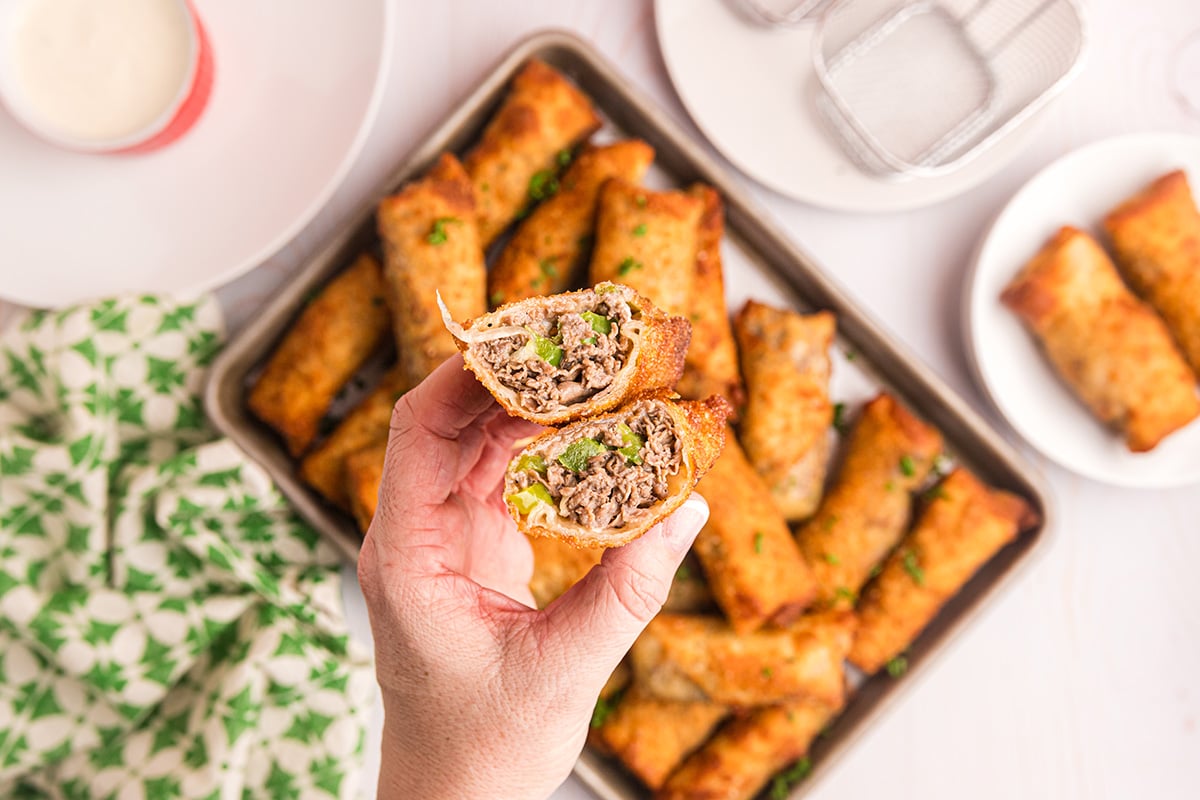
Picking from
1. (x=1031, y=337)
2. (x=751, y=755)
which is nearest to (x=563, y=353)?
(x=751, y=755)

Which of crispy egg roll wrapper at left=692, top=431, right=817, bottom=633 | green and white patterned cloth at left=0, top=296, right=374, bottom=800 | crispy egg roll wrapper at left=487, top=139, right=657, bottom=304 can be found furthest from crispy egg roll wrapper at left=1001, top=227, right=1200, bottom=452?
green and white patterned cloth at left=0, top=296, right=374, bottom=800

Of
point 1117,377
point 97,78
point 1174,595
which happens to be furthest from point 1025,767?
point 97,78

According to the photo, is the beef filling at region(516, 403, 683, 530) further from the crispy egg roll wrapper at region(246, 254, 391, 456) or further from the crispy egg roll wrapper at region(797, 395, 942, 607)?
the crispy egg roll wrapper at region(797, 395, 942, 607)

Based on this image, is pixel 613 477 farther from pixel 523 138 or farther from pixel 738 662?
pixel 523 138

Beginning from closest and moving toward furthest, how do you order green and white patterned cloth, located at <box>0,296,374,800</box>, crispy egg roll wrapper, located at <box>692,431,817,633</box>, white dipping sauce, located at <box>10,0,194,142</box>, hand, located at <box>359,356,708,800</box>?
hand, located at <box>359,356,708,800</box>
white dipping sauce, located at <box>10,0,194,142</box>
green and white patterned cloth, located at <box>0,296,374,800</box>
crispy egg roll wrapper, located at <box>692,431,817,633</box>

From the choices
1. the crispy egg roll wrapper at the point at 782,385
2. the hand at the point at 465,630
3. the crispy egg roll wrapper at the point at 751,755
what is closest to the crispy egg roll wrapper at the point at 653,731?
the crispy egg roll wrapper at the point at 751,755

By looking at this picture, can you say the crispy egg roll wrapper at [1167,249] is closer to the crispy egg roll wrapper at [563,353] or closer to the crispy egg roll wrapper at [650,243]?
the crispy egg roll wrapper at [650,243]
